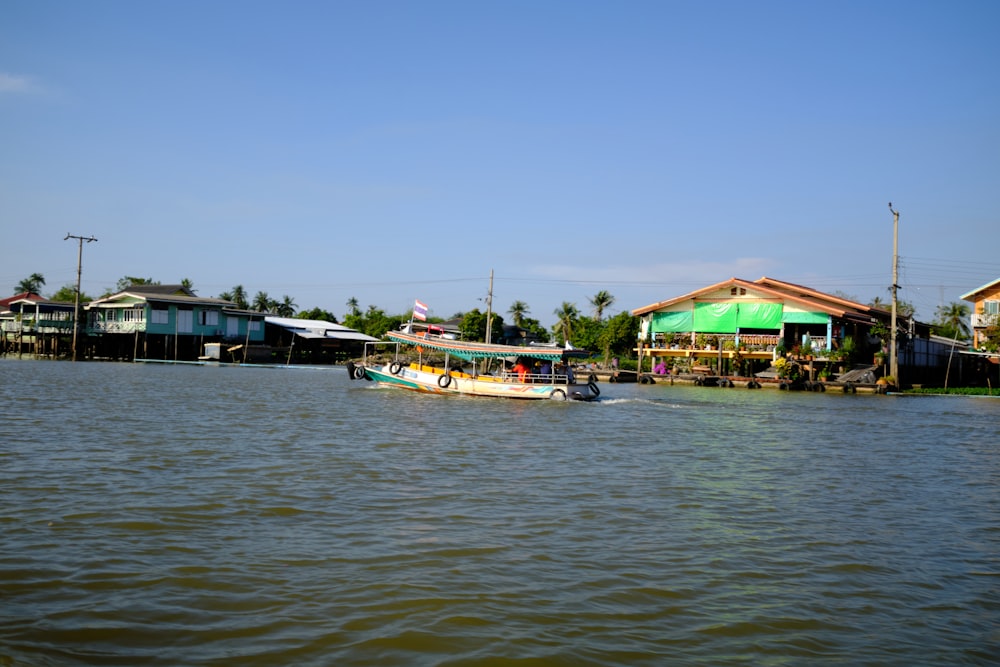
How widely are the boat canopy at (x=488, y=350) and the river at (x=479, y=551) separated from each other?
1256 cm

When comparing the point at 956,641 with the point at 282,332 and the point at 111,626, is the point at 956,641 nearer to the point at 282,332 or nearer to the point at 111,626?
the point at 111,626

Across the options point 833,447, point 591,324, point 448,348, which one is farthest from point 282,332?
point 833,447

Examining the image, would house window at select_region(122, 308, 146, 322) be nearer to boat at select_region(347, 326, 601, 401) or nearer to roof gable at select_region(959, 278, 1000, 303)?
boat at select_region(347, 326, 601, 401)

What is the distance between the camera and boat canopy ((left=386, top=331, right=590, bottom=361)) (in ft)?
95.7

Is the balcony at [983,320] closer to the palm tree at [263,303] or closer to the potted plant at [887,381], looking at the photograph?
the potted plant at [887,381]

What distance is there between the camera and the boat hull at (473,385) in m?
29.1

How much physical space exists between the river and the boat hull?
1241cm

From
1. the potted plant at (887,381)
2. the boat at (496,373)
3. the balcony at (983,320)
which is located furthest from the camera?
the balcony at (983,320)

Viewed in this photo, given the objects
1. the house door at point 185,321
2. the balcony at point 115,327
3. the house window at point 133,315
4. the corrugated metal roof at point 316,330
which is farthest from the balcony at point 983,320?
the house window at point 133,315

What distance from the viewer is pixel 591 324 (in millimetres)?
72375

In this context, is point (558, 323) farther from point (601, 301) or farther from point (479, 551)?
point (479, 551)

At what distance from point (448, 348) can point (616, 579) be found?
23697mm

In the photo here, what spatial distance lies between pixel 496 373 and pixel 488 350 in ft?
5.73

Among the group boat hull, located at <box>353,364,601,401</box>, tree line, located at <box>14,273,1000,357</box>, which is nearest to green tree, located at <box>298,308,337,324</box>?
tree line, located at <box>14,273,1000,357</box>
